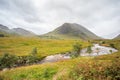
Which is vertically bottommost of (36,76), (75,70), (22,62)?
(22,62)

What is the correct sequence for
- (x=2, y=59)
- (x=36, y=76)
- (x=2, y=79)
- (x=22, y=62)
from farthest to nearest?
(x=22, y=62) → (x=2, y=59) → (x=36, y=76) → (x=2, y=79)

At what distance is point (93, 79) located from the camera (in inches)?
630

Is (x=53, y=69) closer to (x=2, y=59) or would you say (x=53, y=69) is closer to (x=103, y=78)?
(x=103, y=78)

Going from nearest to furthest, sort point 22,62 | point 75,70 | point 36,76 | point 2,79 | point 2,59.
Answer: point 75,70 → point 2,79 → point 36,76 → point 2,59 → point 22,62

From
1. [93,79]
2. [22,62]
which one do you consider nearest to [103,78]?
[93,79]

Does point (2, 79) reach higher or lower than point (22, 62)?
higher

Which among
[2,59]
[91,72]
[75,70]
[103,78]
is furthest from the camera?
[2,59]

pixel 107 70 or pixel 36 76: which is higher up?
pixel 107 70

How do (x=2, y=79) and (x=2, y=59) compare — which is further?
(x=2, y=59)

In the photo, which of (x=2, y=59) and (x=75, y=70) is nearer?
(x=75, y=70)

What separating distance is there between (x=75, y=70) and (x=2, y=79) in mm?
7852

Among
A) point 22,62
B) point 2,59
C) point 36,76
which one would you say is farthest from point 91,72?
point 22,62

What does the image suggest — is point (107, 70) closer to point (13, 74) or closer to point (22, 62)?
point (13, 74)

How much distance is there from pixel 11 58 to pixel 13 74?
48.8m
